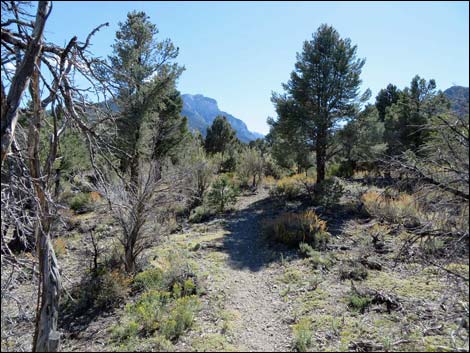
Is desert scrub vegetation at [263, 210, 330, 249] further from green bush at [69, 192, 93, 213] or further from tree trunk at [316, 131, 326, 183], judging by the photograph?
green bush at [69, 192, 93, 213]

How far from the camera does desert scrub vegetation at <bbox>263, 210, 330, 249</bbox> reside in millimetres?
9383

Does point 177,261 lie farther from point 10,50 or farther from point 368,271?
point 10,50

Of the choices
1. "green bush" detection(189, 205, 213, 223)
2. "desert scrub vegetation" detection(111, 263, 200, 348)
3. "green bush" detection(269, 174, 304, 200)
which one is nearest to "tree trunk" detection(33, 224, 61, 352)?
"desert scrub vegetation" detection(111, 263, 200, 348)

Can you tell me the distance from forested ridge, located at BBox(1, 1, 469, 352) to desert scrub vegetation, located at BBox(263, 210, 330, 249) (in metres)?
0.07

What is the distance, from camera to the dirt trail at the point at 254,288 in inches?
193

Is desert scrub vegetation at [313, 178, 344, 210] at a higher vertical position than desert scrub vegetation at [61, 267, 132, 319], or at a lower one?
higher

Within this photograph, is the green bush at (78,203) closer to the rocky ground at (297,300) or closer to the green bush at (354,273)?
the rocky ground at (297,300)

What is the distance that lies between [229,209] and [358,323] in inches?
378

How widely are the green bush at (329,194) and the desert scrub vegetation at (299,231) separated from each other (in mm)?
2488

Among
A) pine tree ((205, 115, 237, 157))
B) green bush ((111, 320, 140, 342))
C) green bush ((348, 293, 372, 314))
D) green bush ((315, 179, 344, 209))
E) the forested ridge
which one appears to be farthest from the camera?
pine tree ((205, 115, 237, 157))

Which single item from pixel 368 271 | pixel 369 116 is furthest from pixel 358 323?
pixel 369 116

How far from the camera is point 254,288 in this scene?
699 centimetres

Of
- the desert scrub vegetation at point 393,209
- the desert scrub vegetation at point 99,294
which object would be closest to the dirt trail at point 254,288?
the desert scrub vegetation at point 99,294

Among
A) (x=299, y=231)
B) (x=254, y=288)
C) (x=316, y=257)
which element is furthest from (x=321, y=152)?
(x=254, y=288)
